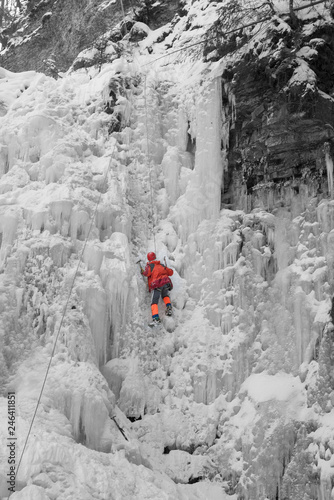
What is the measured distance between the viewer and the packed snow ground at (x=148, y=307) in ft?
20.5

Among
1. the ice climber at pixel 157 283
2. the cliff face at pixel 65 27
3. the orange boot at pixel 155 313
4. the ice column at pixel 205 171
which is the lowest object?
the orange boot at pixel 155 313

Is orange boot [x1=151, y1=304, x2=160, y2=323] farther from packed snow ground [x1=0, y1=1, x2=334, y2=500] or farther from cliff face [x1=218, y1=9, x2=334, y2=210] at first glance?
cliff face [x1=218, y1=9, x2=334, y2=210]

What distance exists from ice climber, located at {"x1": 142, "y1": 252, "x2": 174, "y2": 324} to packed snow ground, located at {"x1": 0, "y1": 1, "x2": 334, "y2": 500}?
0.72 ft

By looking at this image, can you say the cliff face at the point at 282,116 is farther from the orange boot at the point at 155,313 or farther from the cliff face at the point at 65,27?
the cliff face at the point at 65,27

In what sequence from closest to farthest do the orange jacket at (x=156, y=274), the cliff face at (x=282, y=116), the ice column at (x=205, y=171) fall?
the orange jacket at (x=156, y=274) → the cliff face at (x=282, y=116) → the ice column at (x=205, y=171)

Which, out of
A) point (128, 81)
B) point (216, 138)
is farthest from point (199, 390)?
point (128, 81)

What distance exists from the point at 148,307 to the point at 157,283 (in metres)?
0.48

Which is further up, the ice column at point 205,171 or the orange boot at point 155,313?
the ice column at point 205,171

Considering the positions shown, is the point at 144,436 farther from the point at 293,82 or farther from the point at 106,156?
the point at 293,82

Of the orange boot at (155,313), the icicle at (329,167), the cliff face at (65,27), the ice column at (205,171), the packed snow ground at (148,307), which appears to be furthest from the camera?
the cliff face at (65,27)

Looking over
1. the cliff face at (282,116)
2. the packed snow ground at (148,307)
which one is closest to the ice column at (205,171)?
the packed snow ground at (148,307)

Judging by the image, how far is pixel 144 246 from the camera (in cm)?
863

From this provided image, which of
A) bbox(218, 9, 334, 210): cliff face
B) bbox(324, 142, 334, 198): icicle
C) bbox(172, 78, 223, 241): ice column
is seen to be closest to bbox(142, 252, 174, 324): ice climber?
bbox(172, 78, 223, 241): ice column

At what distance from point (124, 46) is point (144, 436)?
909cm
